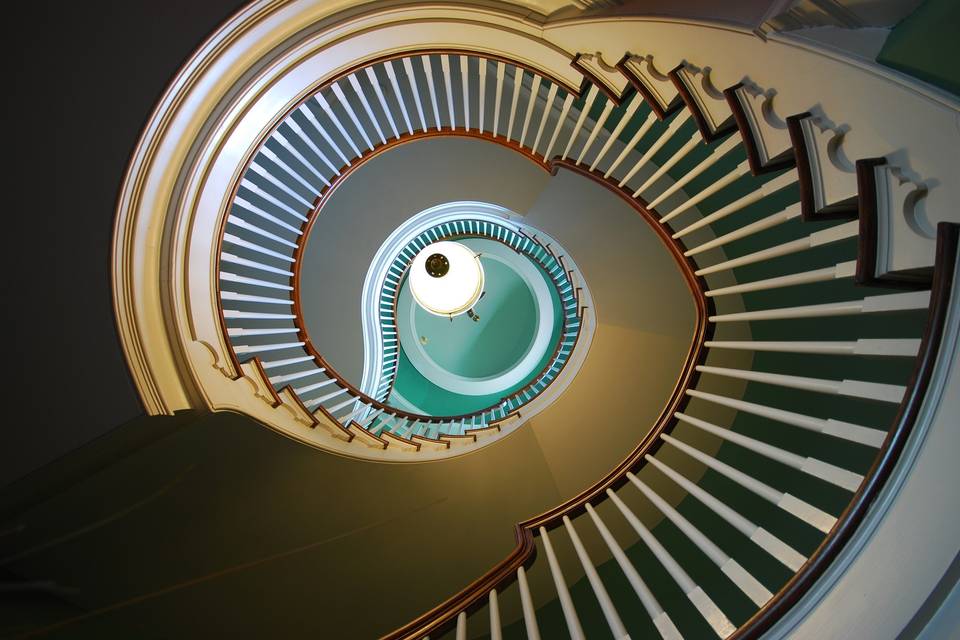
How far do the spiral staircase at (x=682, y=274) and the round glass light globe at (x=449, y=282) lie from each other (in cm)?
93

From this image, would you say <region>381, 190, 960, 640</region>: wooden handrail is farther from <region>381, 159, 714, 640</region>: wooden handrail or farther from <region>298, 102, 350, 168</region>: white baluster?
<region>298, 102, 350, 168</region>: white baluster

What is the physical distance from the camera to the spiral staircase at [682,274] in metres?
1.08

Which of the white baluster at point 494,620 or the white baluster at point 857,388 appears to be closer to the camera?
the white baluster at point 857,388

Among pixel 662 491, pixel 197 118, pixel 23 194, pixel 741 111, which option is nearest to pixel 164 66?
pixel 197 118

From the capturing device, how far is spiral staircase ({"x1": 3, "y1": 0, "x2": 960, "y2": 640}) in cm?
108

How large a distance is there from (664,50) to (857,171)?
1.00 m

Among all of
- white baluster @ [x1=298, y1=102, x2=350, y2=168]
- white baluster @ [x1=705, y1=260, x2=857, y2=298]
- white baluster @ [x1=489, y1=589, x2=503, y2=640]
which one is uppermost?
white baluster @ [x1=705, y1=260, x2=857, y2=298]

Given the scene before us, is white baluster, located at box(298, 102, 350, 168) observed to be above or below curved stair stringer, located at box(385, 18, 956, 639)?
below

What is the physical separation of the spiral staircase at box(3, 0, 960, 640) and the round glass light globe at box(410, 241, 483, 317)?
3.04 feet

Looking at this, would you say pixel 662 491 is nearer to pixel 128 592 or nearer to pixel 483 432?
pixel 483 432

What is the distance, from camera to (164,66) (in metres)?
1.83

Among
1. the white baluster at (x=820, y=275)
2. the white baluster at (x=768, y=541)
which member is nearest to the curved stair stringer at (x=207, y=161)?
the white baluster at (x=820, y=275)

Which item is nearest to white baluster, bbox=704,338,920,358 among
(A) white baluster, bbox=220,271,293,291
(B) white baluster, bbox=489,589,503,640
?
(B) white baluster, bbox=489,589,503,640

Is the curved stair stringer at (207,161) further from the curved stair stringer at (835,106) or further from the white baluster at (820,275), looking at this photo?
the white baluster at (820,275)
